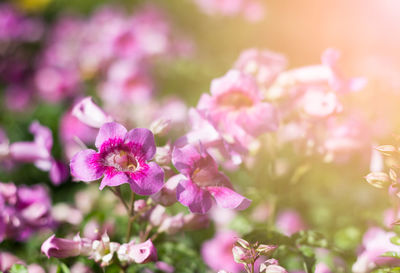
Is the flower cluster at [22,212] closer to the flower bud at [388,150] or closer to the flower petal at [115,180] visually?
the flower petal at [115,180]

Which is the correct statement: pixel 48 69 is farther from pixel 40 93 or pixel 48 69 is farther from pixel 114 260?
pixel 114 260

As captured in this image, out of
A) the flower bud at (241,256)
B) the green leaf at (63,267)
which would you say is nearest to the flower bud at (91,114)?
the green leaf at (63,267)

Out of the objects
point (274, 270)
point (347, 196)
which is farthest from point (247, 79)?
point (347, 196)

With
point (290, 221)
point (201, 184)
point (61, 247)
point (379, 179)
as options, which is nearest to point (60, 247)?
point (61, 247)

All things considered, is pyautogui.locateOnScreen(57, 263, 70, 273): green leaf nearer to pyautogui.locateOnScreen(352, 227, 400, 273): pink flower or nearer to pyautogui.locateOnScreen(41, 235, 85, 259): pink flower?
pyautogui.locateOnScreen(41, 235, 85, 259): pink flower

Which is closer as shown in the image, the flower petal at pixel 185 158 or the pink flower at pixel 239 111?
the flower petal at pixel 185 158

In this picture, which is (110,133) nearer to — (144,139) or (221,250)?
(144,139)

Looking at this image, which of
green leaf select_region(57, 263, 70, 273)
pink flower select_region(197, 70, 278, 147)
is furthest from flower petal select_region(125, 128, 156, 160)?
green leaf select_region(57, 263, 70, 273)
